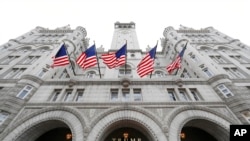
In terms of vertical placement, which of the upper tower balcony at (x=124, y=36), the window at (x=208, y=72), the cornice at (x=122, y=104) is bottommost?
the cornice at (x=122, y=104)

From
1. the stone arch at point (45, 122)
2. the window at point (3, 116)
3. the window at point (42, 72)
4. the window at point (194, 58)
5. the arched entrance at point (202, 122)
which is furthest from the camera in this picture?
the window at point (194, 58)

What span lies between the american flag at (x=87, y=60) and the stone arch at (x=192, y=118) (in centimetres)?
1191

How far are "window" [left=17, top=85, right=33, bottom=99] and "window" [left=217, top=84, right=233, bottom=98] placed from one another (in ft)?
81.6

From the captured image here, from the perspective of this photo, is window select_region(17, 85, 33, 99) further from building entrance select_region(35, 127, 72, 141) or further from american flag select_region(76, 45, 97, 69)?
american flag select_region(76, 45, 97, 69)

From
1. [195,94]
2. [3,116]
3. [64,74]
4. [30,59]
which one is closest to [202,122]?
[195,94]

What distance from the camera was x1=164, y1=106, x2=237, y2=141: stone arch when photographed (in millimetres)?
15975

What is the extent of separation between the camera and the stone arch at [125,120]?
15203mm

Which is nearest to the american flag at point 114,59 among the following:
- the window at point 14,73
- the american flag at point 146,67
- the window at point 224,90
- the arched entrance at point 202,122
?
the american flag at point 146,67

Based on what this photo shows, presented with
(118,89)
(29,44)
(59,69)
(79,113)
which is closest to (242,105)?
(118,89)

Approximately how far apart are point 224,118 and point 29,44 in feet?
128

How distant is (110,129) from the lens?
1678 centimetres

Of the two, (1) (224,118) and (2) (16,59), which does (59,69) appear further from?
(1) (224,118)

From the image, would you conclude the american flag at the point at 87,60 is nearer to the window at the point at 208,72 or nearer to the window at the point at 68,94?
the window at the point at 68,94

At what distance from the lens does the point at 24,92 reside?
20.1 metres
